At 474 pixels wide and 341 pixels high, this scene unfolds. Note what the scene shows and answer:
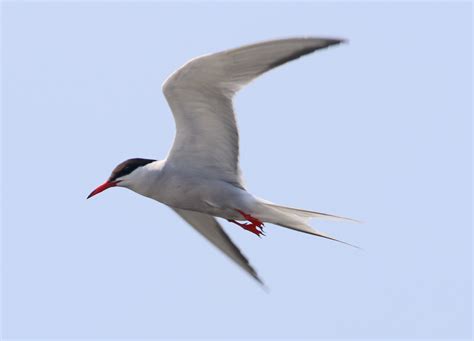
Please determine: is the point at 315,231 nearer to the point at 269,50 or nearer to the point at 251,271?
the point at 251,271

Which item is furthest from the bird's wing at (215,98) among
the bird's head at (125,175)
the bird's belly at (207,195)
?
the bird's head at (125,175)

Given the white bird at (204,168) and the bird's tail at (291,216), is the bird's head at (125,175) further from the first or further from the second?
the bird's tail at (291,216)

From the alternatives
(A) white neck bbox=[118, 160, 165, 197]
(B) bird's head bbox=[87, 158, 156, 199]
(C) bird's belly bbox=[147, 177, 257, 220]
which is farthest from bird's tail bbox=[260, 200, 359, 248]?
(B) bird's head bbox=[87, 158, 156, 199]

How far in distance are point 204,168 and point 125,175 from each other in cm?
76

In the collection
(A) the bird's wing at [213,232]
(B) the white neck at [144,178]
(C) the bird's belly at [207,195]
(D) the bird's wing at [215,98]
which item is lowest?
(A) the bird's wing at [213,232]

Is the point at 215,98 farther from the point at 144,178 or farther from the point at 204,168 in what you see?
the point at 144,178

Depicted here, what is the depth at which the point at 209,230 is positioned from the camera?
11.3 meters

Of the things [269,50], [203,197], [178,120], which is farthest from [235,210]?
[269,50]

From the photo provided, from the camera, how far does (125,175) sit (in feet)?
33.9

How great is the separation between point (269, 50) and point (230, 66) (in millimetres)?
485

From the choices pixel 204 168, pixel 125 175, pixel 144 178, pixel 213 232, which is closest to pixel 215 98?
pixel 204 168

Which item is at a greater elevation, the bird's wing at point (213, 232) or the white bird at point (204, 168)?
the white bird at point (204, 168)

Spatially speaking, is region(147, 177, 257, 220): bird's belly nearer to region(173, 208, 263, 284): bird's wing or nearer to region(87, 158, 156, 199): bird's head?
region(87, 158, 156, 199): bird's head

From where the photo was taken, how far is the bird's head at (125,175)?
10234mm
